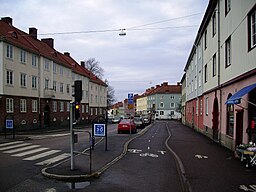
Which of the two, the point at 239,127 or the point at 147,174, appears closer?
the point at 147,174

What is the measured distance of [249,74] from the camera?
1238 cm

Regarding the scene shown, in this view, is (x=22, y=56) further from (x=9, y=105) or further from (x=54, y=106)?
(x=54, y=106)

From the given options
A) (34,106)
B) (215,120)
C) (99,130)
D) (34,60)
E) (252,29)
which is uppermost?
(34,60)

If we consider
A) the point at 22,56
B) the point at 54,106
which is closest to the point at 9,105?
the point at 22,56

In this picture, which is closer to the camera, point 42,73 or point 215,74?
point 215,74

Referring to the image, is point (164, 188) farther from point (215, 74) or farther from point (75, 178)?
point (215, 74)

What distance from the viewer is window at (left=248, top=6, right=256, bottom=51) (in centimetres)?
1231

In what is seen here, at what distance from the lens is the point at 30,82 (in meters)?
36.3

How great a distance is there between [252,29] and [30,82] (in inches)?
1150

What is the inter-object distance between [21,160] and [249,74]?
9853 millimetres

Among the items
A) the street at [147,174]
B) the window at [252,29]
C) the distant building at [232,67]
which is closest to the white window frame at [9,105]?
the street at [147,174]

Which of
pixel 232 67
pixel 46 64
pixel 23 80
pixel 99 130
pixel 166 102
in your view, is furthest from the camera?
pixel 166 102

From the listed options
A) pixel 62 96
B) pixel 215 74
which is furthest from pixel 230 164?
pixel 62 96

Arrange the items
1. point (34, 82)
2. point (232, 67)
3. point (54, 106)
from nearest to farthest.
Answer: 1. point (232, 67)
2. point (34, 82)
3. point (54, 106)
